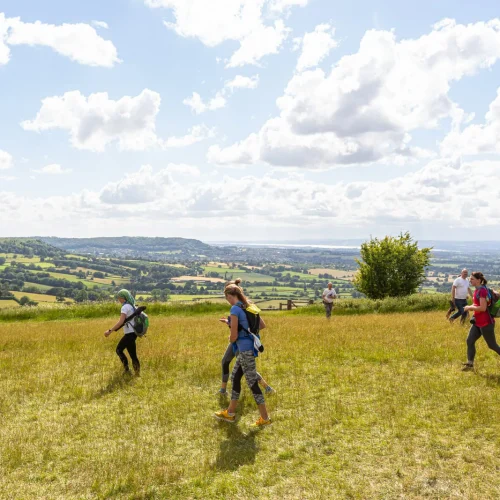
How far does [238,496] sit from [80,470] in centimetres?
250

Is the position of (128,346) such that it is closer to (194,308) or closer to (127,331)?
(127,331)

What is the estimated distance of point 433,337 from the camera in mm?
13211

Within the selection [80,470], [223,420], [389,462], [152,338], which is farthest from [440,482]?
[152,338]

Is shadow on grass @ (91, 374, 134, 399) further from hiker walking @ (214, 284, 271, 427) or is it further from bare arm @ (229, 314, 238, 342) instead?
bare arm @ (229, 314, 238, 342)

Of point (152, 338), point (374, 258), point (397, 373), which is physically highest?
point (374, 258)

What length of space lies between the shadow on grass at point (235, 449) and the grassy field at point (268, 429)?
3 centimetres

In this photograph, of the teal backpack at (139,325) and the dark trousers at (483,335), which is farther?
the teal backpack at (139,325)

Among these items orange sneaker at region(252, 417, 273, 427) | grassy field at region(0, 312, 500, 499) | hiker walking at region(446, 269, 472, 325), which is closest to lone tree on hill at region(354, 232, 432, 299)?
hiker walking at region(446, 269, 472, 325)

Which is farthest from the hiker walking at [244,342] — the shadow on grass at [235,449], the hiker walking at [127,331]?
the hiker walking at [127,331]

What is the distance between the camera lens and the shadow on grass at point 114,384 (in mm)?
8930

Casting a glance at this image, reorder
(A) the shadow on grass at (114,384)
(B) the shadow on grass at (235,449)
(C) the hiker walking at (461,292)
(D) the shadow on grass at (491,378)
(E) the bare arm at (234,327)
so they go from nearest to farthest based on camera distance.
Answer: (B) the shadow on grass at (235,449) → (E) the bare arm at (234,327) → (D) the shadow on grass at (491,378) → (A) the shadow on grass at (114,384) → (C) the hiker walking at (461,292)

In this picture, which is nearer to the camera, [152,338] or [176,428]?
[176,428]

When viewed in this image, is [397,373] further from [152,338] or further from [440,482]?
[152,338]

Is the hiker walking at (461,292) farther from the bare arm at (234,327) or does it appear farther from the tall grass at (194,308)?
the tall grass at (194,308)
